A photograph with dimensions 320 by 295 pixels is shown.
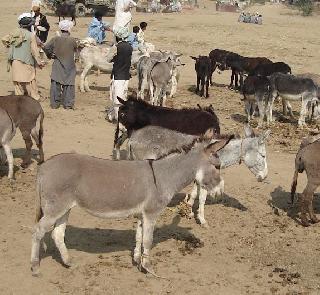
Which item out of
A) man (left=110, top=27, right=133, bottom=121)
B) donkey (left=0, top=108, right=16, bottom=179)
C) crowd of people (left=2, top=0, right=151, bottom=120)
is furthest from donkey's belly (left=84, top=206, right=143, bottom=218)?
crowd of people (left=2, top=0, right=151, bottom=120)

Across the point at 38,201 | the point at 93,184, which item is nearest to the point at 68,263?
the point at 38,201

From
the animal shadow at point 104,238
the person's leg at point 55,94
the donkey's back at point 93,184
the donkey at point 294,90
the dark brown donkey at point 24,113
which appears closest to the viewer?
the donkey's back at point 93,184

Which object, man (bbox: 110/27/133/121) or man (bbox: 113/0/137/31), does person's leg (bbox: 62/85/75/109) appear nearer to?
man (bbox: 110/27/133/121)

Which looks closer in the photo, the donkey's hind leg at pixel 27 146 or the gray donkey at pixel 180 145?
the gray donkey at pixel 180 145

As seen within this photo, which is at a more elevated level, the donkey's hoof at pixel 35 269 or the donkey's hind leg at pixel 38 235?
the donkey's hind leg at pixel 38 235

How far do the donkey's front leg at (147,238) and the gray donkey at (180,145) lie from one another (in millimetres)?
1945

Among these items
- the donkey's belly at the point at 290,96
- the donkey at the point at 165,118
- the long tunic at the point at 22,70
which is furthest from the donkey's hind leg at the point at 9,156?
the donkey's belly at the point at 290,96

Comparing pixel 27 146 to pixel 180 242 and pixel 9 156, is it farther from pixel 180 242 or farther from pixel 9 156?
pixel 180 242

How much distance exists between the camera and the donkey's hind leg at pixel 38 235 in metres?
6.25

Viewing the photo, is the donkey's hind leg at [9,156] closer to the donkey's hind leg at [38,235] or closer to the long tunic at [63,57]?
the donkey's hind leg at [38,235]

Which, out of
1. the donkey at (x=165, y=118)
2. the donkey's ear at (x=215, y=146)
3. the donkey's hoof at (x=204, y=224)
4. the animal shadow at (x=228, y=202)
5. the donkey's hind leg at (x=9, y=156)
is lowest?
the animal shadow at (x=228, y=202)

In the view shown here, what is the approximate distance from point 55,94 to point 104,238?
303 inches

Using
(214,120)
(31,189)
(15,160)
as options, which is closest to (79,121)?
(15,160)

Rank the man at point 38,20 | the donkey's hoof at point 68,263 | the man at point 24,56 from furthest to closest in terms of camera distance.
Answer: the man at point 38,20
the man at point 24,56
the donkey's hoof at point 68,263
